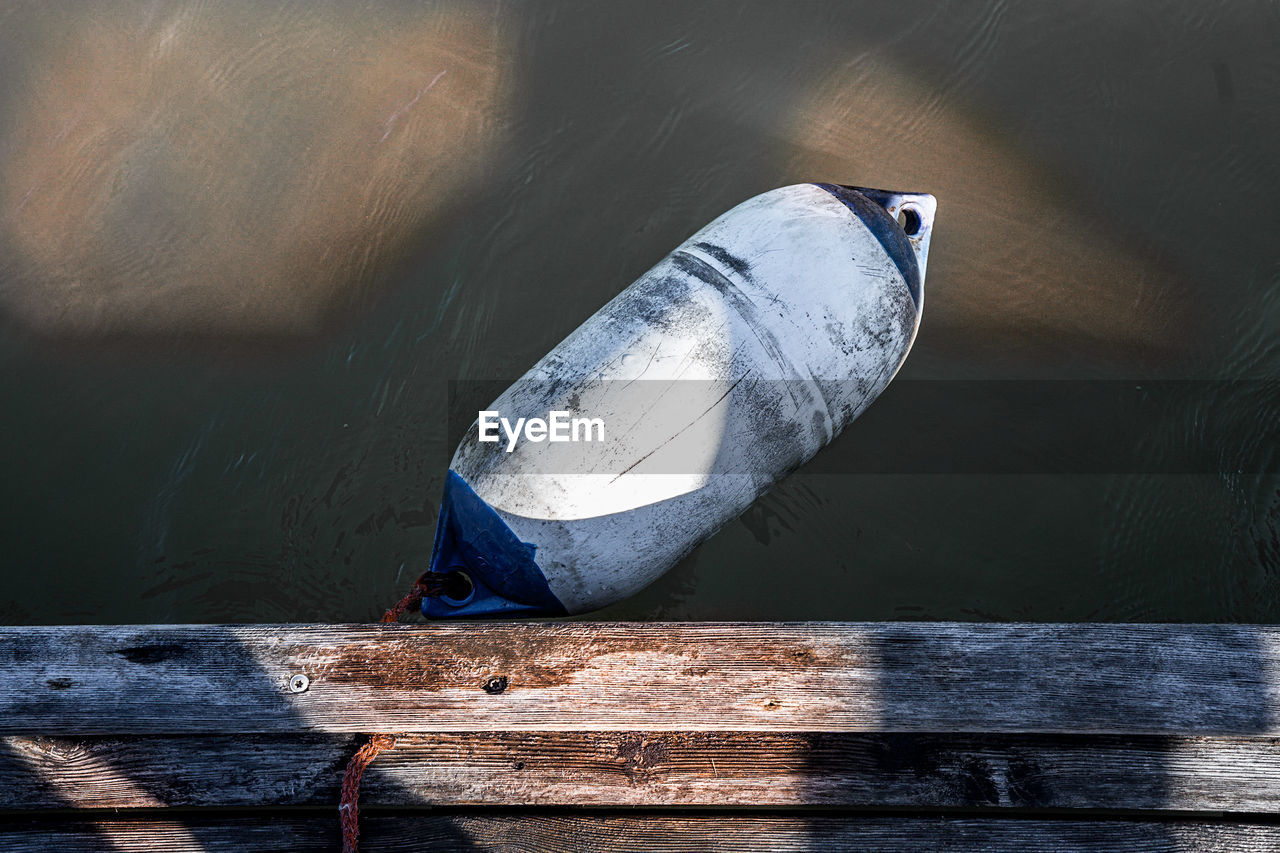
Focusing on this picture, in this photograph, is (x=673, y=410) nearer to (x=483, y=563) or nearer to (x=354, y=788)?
(x=483, y=563)

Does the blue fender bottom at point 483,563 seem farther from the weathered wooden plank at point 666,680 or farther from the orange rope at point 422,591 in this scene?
the weathered wooden plank at point 666,680

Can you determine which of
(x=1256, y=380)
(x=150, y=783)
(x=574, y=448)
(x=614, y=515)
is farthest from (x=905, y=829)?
(x=1256, y=380)

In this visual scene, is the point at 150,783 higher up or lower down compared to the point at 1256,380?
lower down

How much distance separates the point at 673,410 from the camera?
7.09ft

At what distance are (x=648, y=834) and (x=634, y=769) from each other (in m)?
0.16

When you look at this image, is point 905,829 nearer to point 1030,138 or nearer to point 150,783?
point 150,783

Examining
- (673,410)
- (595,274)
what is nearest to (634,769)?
(673,410)

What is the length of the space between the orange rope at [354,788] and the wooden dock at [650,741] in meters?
0.04

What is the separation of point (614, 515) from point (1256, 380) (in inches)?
110

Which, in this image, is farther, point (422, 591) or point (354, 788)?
point (422, 591)

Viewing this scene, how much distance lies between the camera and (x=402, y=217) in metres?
3.57

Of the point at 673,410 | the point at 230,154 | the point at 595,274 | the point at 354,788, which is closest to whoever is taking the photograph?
the point at 354,788

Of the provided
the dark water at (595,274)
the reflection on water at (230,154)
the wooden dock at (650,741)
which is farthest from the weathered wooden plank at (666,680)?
the reflection on water at (230,154)

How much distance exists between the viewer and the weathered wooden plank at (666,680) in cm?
191
